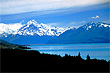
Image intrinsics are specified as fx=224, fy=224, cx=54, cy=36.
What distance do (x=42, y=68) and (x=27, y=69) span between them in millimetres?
2273

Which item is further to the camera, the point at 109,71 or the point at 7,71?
the point at 109,71

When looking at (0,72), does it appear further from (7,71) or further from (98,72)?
(98,72)

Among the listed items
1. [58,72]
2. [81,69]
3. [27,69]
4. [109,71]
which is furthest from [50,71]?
[109,71]

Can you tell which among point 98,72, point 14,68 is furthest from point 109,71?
point 14,68

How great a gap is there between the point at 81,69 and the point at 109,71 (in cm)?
429

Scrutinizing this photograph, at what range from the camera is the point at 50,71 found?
31984mm

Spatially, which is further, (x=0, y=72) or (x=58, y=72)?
(x=58, y=72)

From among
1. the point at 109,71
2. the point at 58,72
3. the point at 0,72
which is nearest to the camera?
the point at 0,72

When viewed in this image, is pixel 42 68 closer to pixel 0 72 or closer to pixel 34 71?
pixel 34 71

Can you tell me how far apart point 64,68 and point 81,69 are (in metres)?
2.66

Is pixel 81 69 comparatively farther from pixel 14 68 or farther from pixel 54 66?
pixel 14 68

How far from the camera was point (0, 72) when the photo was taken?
1163 inches

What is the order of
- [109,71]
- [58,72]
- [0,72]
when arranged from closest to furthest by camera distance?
[0,72] < [58,72] < [109,71]

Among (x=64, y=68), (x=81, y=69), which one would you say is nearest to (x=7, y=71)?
(x=64, y=68)
